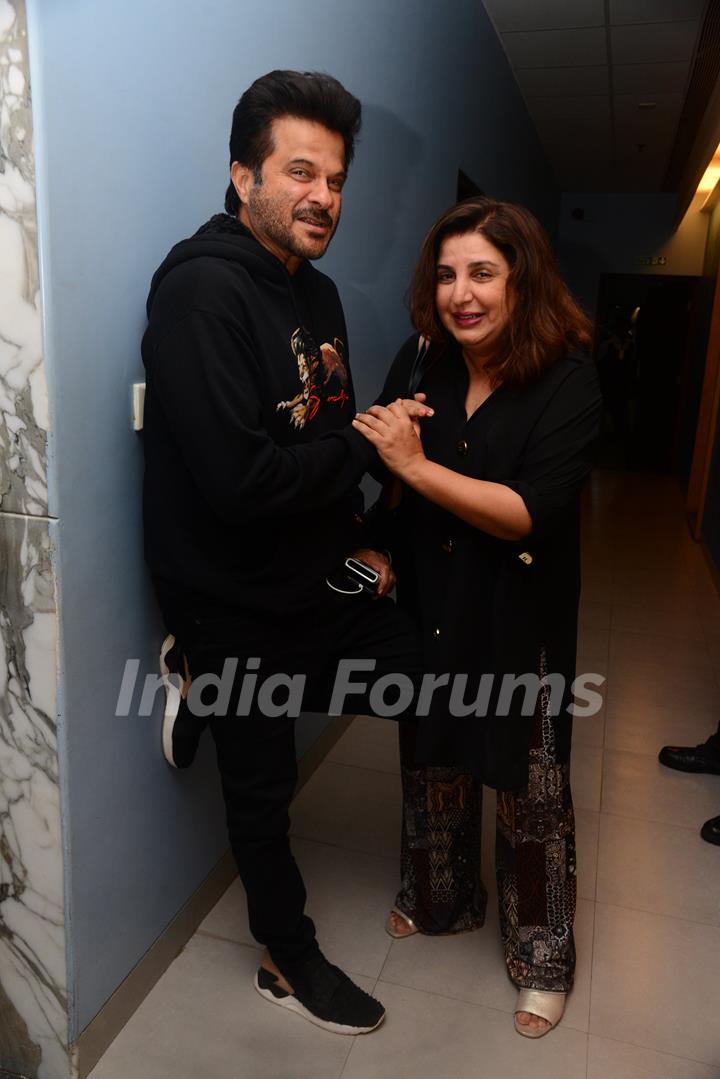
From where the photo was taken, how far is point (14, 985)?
1.59m

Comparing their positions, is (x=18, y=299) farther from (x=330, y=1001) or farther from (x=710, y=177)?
(x=710, y=177)

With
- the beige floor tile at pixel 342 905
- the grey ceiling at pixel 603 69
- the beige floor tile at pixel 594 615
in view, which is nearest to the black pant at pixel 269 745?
the beige floor tile at pixel 342 905

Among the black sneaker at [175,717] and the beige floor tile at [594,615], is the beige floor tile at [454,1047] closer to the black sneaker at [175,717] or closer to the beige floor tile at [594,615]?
the black sneaker at [175,717]

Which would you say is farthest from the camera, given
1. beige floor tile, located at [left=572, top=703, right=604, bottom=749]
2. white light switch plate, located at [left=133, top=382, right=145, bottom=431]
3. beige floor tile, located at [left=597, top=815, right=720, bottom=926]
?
beige floor tile, located at [left=572, top=703, right=604, bottom=749]

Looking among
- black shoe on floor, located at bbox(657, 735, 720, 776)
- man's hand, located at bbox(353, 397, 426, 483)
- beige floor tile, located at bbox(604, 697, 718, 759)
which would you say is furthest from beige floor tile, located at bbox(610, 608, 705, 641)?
man's hand, located at bbox(353, 397, 426, 483)

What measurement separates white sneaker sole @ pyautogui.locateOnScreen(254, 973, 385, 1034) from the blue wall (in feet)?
0.88

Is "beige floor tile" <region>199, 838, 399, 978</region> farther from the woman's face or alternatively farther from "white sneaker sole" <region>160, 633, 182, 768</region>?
the woman's face

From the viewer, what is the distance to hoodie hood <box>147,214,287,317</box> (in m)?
1.42

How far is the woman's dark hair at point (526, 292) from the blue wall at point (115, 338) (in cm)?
53

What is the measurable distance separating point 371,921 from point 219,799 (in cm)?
46

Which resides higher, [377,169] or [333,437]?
[377,169]

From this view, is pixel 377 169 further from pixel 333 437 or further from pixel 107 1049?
pixel 107 1049

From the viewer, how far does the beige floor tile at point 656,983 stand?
5.77ft

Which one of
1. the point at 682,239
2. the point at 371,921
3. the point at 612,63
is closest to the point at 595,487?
the point at 682,239
